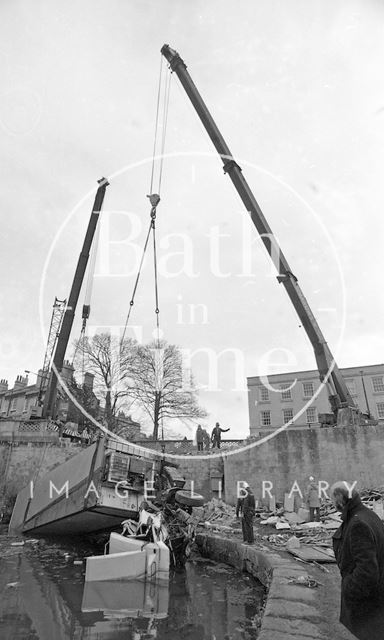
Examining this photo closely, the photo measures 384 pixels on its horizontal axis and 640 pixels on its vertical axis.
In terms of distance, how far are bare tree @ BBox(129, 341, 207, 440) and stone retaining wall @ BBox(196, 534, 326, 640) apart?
21.3m

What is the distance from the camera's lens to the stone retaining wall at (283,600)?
11.7ft

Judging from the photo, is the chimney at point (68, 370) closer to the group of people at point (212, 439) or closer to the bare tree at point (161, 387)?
the bare tree at point (161, 387)

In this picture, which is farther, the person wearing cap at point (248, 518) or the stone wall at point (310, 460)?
the stone wall at point (310, 460)

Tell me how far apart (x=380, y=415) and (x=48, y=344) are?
3539cm

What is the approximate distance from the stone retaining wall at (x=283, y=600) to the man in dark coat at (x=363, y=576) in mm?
1274

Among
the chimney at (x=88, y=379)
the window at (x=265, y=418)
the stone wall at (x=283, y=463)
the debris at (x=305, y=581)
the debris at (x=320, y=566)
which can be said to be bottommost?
the debris at (x=320, y=566)

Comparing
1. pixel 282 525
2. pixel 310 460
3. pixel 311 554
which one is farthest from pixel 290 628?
pixel 310 460

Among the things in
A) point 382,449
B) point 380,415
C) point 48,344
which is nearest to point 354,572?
point 382,449

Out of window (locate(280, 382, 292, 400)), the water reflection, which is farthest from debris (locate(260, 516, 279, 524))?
window (locate(280, 382, 292, 400))

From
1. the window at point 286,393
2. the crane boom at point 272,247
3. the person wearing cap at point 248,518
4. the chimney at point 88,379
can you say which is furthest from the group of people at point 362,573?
the window at point 286,393

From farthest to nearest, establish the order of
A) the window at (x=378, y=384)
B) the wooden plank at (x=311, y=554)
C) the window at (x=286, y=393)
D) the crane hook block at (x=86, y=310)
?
the window at (x=286, y=393) < the window at (x=378, y=384) < the crane hook block at (x=86, y=310) < the wooden plank at (x=311, y=554)

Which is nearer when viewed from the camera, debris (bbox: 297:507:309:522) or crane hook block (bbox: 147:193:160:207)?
debris (bbox: 297:507:309:522)

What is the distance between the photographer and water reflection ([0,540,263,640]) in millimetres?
5184

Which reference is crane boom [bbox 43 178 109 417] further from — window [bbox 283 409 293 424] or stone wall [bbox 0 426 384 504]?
window [bbox 283 409 293 424]
